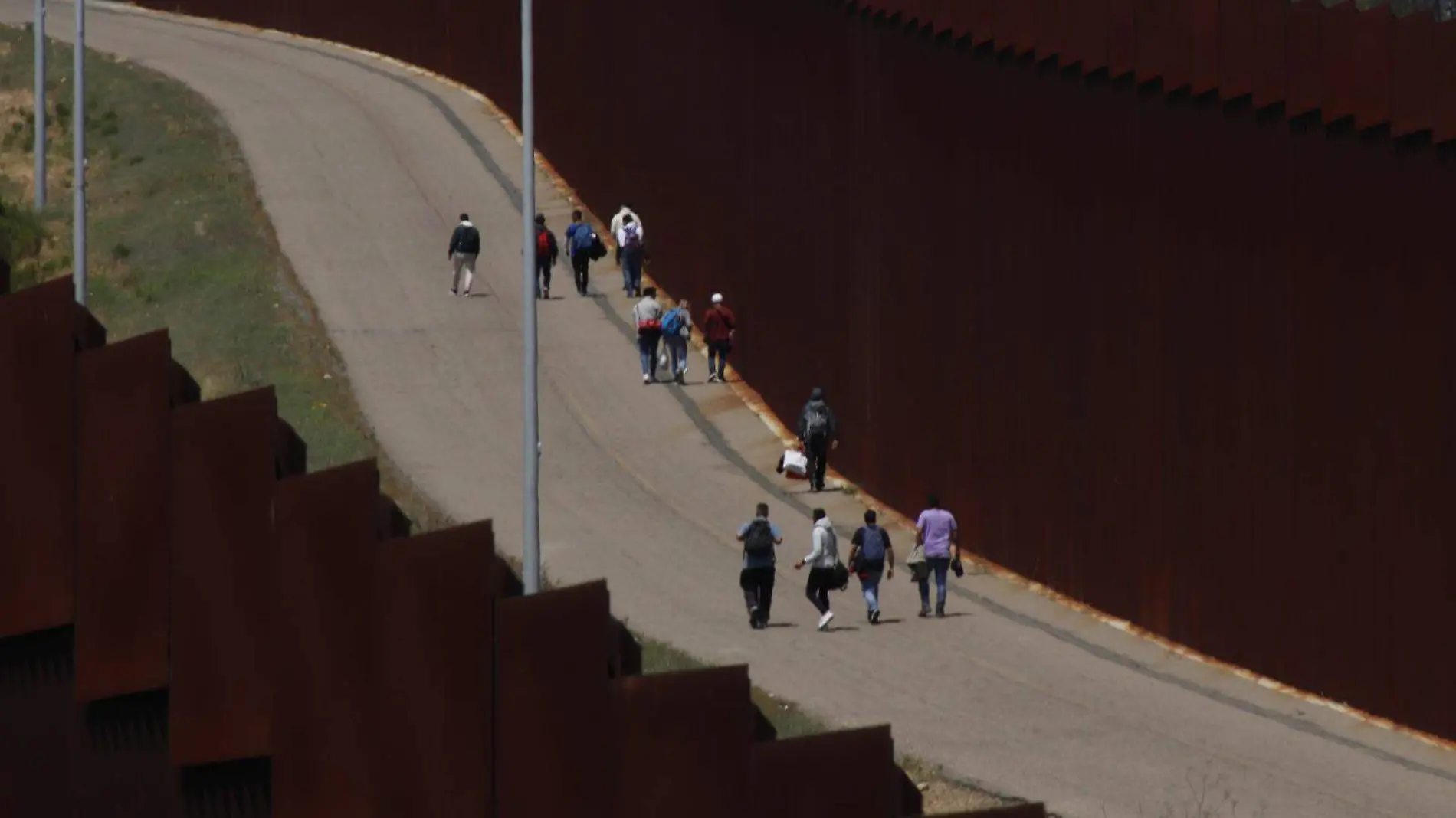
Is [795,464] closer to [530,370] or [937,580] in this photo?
[937,580]

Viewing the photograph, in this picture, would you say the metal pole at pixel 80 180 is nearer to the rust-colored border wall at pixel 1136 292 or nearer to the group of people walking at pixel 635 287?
the group of people walking at pixel 635 287

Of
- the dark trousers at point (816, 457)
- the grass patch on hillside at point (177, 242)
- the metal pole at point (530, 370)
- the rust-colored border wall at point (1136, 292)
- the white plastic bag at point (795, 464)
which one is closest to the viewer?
the rust-colored border wall at point (1136, 292)

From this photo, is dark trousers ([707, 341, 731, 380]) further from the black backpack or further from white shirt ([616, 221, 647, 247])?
the black backpack

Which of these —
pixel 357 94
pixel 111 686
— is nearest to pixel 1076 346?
pixel 111 686

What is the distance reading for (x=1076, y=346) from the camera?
100 feet

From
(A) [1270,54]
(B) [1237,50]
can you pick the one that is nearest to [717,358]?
(B) [1237,50]

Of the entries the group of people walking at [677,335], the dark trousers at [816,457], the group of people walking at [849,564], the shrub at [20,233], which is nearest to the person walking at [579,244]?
the group of people walking at [677,335]

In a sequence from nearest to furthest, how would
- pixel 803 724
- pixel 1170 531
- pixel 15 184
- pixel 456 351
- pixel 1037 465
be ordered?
pixel 803 724
pixel 1170 531
pixel 1037 465
pixel 456 351
pixel 15 184

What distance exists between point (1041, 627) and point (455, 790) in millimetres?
18593

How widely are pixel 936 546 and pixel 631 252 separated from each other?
13.4 meters

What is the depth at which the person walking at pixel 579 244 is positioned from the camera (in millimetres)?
41500

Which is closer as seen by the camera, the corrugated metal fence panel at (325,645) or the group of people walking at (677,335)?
the corrugated metal fence panel at (325,645)

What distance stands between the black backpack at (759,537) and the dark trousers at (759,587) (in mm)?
274

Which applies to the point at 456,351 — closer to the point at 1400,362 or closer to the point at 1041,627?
the point at 1041,627
